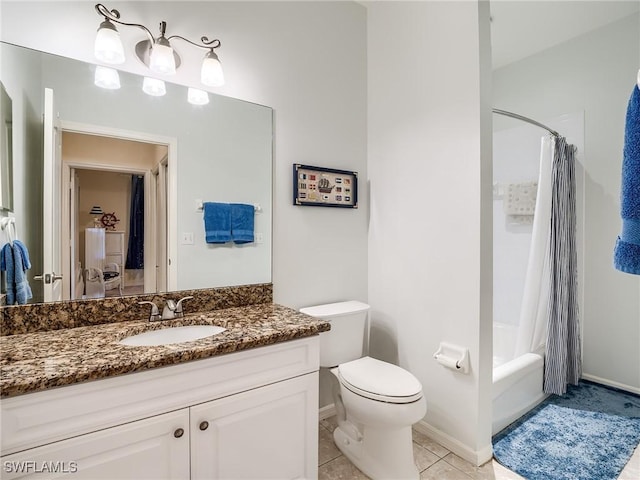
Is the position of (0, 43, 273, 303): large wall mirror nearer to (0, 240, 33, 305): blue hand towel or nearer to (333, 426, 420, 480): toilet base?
(0, 240, 33, 305): blue hand towel

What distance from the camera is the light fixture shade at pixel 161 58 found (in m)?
1.47

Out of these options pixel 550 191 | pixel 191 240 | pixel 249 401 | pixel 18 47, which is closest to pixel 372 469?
pixel 249 401

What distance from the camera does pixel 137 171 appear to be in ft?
5.00

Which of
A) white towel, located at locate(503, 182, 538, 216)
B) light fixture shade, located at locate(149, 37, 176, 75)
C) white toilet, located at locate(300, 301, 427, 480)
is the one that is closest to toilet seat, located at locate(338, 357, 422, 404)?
white toilet, located at locate(300, 301, 427, 480)

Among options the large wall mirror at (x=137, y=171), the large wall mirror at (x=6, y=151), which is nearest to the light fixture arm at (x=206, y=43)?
the large wall mirror at (x=137, y=171)

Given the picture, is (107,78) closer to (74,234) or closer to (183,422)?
A: (74,234)

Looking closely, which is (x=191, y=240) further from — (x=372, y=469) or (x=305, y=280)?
(x=372, y=469)

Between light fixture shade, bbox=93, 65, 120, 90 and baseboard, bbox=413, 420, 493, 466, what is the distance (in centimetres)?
243

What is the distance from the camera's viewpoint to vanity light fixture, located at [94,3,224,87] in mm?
1364

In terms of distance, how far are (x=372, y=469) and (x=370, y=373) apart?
447 millimetres

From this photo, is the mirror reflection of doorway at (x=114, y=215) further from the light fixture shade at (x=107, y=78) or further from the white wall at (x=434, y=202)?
the white wall at (x=434, y=202)

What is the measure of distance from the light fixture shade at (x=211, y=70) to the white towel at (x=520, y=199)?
8.39ft

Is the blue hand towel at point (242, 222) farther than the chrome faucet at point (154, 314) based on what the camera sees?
Yes

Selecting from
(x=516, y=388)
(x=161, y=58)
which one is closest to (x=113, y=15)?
(x=161, y=58)
